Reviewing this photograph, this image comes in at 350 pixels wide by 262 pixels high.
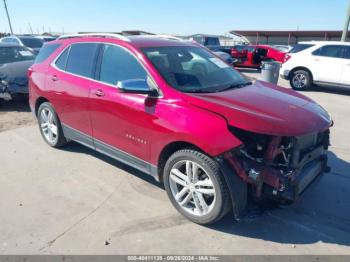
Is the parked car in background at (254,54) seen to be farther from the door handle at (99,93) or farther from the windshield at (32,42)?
the door handle at (99,93)

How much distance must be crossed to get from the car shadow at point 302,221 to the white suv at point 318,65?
7663mm

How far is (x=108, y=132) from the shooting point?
13.4ft

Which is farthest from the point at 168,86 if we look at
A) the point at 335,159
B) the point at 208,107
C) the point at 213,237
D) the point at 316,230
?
the point at 335,159

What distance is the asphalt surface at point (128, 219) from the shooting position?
10.0 feet

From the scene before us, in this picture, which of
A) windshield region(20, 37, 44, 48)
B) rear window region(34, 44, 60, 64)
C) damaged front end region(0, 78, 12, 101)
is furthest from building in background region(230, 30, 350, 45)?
rear window region(34, 44, 60, 64)

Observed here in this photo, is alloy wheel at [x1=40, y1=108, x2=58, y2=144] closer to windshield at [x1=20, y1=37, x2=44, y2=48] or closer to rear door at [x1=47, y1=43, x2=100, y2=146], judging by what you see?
rear door at [x1=47, y1=43, x2=100, y2=146]

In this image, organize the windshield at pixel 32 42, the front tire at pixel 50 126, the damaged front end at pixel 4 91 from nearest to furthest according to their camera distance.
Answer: the front tire at pixel 50 126 < the damaged front end at pixel 4 91 < the windshield at pixel 32 42

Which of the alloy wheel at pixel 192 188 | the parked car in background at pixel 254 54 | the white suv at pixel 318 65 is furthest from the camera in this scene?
the parked car in background at pixel 254 54

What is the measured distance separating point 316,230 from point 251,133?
1181 millimetres

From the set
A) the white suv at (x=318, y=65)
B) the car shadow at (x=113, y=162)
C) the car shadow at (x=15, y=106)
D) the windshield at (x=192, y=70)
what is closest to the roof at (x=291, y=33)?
the white suv at (x=318, y=65)

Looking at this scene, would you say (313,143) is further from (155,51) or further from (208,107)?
(155,51)

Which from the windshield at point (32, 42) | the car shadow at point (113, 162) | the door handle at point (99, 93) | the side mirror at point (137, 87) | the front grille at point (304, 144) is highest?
the side mirror at point (137, 87)

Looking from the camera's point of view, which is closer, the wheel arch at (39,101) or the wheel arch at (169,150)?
the wheel arch at (169,150)

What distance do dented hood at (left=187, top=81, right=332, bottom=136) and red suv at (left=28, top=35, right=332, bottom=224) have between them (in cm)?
1
